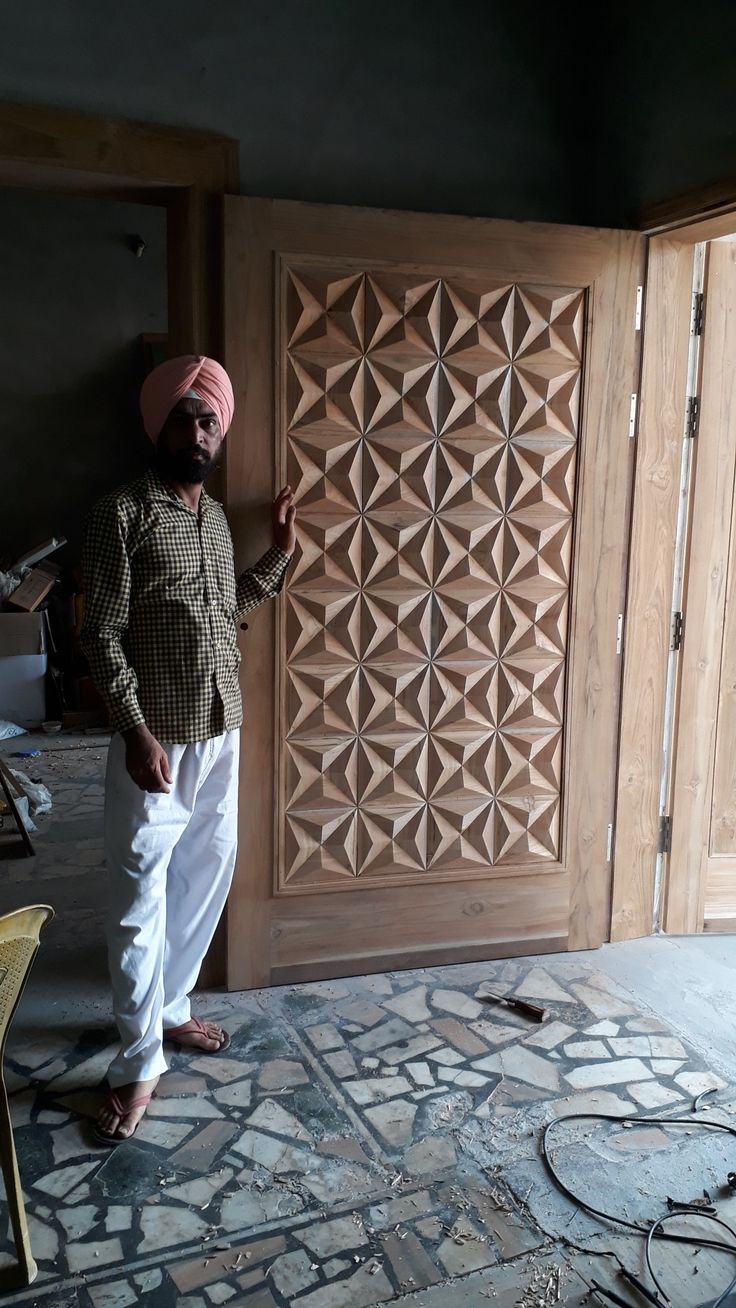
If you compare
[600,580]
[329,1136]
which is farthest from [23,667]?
[329,1136]

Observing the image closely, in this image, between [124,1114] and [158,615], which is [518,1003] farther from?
[158,615]

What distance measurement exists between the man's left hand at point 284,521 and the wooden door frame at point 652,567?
4.03 ft

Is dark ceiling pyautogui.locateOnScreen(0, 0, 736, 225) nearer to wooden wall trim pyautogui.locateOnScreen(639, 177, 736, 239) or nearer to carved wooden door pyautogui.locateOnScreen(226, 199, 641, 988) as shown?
wooden wall trim pyautogui.locateOnScreen(639, 177, 736, 239)

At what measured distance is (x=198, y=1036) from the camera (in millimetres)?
2883

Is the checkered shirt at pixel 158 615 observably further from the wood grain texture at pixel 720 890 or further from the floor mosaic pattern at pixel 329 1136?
the wood grain texture at pixel 720 890

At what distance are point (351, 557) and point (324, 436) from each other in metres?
0.38

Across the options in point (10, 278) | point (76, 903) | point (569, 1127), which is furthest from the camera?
point (10, 278)

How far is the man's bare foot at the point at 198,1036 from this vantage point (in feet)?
9.44

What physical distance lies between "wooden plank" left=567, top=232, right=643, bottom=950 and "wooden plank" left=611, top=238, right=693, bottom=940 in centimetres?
6

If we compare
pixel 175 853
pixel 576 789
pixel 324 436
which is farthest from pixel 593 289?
pixel 175 853

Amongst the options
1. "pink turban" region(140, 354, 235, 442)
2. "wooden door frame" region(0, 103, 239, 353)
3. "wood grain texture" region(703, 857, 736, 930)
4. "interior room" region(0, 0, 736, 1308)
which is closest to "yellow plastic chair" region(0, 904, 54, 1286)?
"interior room" region(0, 0, 736, 1308)

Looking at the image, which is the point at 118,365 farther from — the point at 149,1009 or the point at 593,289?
the point at 149,1009

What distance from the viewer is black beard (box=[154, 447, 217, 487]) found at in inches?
104

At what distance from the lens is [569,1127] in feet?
8.46
